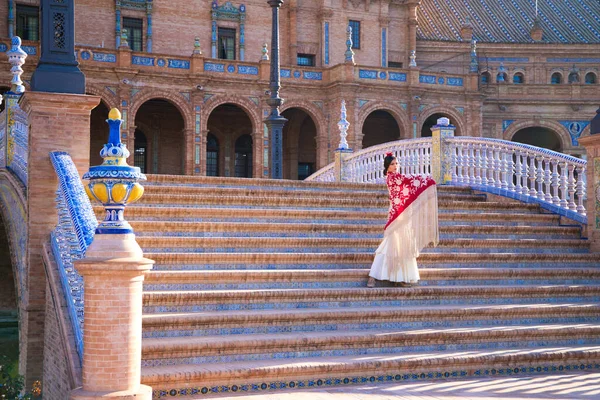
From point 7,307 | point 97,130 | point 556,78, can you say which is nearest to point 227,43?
point 97,130

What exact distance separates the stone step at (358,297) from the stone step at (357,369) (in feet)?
3.33

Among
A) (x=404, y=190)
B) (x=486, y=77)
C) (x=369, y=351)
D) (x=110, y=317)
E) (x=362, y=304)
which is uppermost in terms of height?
(x=486, y=77)

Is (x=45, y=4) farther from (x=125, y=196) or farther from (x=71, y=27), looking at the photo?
(x=125, y=196)

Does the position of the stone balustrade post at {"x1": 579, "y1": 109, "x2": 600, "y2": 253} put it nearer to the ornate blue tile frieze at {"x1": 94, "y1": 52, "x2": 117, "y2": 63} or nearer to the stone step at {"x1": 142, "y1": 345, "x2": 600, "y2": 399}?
the stone step at {"x1": 142, "y1": 345, "x2": 600, "y2": 399}

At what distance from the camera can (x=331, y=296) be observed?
862 cm

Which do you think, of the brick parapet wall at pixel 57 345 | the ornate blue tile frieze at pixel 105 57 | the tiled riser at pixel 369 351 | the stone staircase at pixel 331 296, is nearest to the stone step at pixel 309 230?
the stone staircase at pixel 331 296

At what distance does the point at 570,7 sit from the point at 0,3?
2914 cm

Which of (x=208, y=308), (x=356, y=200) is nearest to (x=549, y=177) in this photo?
(x=356, y=200)

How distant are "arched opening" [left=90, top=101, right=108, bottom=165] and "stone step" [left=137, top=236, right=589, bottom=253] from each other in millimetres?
21741

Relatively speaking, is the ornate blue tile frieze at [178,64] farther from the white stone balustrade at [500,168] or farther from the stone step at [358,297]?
the stone step at [358,297]

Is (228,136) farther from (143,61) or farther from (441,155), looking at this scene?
(441,155)

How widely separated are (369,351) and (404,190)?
2301 mm

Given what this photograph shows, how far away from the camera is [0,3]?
30906mm

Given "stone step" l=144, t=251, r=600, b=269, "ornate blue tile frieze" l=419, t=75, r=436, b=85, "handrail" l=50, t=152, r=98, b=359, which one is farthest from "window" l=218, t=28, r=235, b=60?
"handrail" l=50, t=152, r=98, b=359
